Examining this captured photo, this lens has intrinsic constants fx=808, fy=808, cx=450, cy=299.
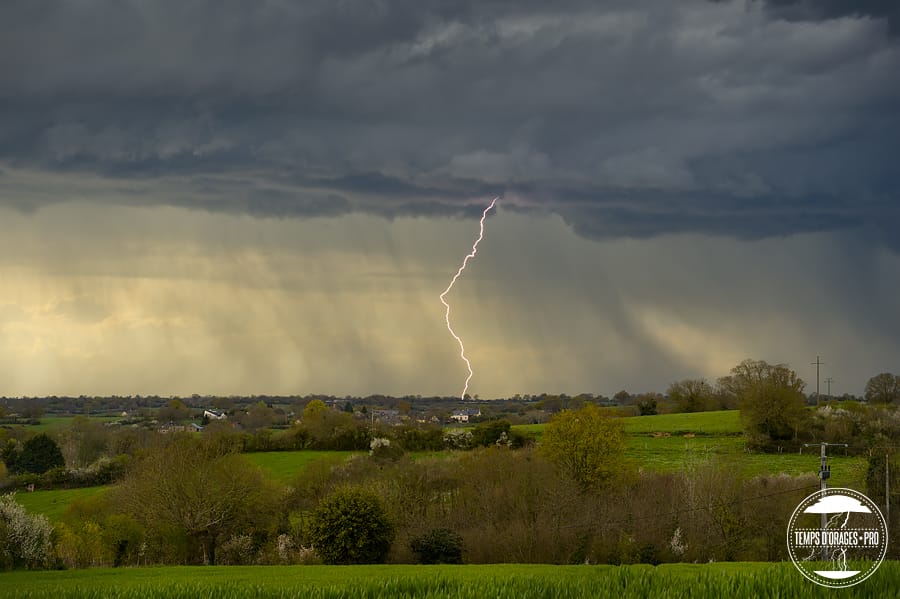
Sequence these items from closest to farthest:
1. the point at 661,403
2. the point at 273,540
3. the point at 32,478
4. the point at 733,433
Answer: the point at 273,540 < the point at 32,478 < the point at 733,433 < the point at 661,403

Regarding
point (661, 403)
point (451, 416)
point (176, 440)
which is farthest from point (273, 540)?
point (661, 403)

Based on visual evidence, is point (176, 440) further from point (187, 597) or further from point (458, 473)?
point (187, 597)

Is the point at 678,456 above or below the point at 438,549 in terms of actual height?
above

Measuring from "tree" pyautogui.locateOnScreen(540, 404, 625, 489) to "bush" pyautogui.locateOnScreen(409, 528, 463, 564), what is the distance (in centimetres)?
2481

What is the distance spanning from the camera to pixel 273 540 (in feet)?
199

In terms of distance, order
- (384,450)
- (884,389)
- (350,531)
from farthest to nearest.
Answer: (884,389)
(384,450)
(350,531)

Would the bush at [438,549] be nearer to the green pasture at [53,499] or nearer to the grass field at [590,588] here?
the grass field at [590,588]

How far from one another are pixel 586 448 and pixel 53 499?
188 ft

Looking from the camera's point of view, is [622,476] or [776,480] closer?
[776,480]

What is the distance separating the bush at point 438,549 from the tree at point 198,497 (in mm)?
15924

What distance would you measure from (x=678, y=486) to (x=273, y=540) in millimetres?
33665

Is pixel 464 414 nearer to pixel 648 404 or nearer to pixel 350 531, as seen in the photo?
pixel 648 404

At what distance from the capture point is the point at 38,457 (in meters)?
107

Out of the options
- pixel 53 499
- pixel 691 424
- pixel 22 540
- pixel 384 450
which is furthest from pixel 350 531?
pixel 691 424
